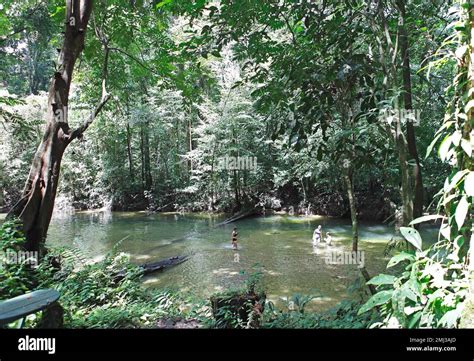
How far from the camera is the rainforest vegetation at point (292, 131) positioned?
1557 millimetres

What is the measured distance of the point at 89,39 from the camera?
22.9 ft

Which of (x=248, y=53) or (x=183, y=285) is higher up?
(x=248, y=53)

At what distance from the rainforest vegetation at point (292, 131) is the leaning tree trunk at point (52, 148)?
2 cm

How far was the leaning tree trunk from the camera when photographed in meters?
4.54

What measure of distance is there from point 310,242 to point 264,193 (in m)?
8.24

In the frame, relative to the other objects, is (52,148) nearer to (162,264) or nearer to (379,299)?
(379,299)

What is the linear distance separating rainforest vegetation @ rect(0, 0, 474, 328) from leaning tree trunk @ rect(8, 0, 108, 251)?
0.02 meters

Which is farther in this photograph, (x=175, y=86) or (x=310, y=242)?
(x=310, y=242)

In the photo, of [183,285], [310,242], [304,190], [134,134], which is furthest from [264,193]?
[183,285]

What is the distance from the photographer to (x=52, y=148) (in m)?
4.63

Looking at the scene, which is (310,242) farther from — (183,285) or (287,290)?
(183,285)

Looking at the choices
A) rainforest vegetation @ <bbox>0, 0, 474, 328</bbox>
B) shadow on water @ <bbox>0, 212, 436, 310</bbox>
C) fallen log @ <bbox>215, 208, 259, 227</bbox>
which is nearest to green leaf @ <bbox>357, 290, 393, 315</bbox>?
rainforest vegetation @ <bbox>0, 0, 474, 328</bbox>

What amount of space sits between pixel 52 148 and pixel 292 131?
3317mm
